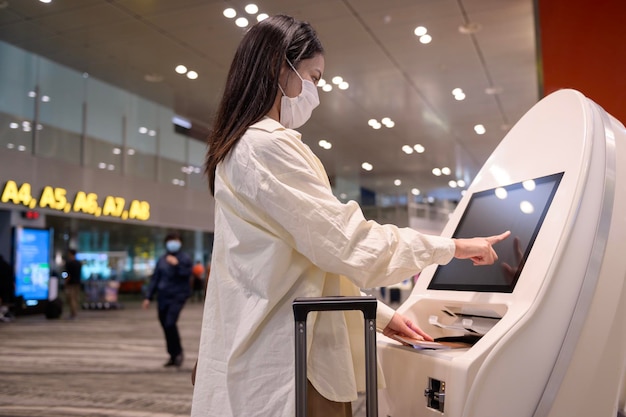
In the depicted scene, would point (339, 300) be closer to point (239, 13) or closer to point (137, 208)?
point (239, 13)

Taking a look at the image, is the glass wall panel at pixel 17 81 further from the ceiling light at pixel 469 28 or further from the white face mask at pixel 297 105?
the white face mask at pixel 297 105

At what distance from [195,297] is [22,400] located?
13.9 m

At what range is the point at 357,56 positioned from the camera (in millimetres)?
7215

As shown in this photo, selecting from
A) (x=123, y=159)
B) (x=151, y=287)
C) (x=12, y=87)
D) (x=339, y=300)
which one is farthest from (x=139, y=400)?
(x=123, y=159)

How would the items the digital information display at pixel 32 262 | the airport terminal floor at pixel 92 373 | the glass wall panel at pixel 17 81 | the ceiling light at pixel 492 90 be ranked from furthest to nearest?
the digital information display at pixel 32 262 < the ceiling light at pixel 492 90 < the glass wall panel at pixel 17 81 < the airport terminal floor at pixel 92 373

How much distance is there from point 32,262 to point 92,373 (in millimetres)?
7688

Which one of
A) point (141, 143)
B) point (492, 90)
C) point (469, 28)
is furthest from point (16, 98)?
point (492, 90)

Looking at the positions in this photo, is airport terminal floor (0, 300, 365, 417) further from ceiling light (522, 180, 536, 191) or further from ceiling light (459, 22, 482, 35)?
ceiling light (459, 22, 482, 35)

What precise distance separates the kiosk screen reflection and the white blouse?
1.14 ft

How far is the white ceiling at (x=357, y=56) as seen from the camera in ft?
19.5

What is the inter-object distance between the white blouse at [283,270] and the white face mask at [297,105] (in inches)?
4.4

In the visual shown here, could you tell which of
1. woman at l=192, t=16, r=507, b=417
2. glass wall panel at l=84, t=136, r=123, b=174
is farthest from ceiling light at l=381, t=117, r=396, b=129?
woman at l=192, t=16, r=507, b=417

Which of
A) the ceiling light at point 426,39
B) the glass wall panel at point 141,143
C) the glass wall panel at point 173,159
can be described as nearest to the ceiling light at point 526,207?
the ceiling light at point 426,39

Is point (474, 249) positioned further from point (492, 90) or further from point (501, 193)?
point (492, 90)
